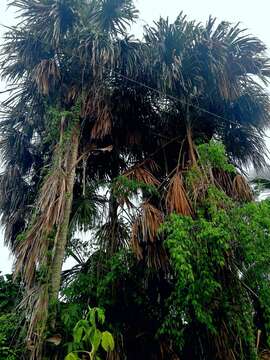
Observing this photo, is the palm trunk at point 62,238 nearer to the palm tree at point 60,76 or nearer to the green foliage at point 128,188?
the palm tree at point 60,76

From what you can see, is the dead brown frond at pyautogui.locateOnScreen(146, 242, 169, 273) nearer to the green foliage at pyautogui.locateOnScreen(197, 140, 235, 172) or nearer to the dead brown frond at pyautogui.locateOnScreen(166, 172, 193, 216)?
the dead brown frond at pyautogui.locateOnScreen(166, 172, 193, 216)

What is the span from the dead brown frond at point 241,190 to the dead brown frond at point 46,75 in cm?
268

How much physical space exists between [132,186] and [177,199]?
0.54 m

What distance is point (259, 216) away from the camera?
3695 mm

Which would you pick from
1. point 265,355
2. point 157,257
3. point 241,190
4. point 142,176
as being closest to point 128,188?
point 142,176

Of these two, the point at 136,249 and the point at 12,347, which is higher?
the point at 136,249

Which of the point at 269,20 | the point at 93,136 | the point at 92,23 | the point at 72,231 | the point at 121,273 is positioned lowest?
the point at 121,273

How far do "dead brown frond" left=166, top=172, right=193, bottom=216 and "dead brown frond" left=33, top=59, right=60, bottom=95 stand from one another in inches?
78.8

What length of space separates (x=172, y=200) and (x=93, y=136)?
55.5 inches

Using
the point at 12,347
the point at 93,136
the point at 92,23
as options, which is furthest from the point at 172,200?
the point at 92,23

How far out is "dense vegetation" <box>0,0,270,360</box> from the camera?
3695mm

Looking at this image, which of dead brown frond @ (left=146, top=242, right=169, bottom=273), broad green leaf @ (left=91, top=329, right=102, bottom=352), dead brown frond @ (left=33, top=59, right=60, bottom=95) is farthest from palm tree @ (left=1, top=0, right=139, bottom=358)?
broad green leaf @ (left=91, top=329, right=102, bottom=352)

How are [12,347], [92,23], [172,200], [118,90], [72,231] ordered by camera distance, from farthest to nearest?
[118,90]
[92,23]
[72,231]
[172,200]
[12,347]

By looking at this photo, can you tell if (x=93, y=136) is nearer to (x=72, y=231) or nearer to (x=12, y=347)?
(x=72, y=231)
